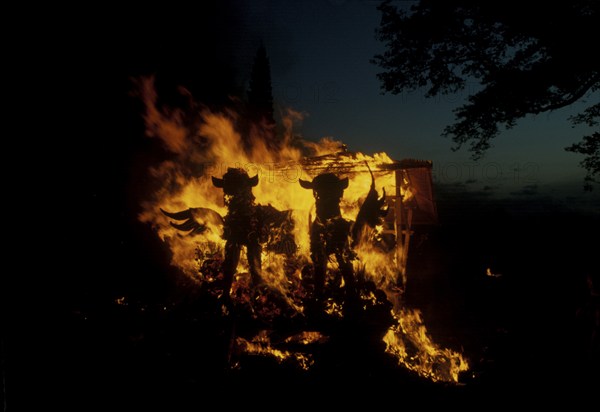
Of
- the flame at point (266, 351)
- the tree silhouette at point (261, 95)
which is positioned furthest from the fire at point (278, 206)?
the tree silhouette at point (261, 95)

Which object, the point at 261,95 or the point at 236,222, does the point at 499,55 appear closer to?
the point at 236,222

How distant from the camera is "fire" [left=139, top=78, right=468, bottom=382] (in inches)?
250

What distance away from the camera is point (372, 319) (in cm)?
593

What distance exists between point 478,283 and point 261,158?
27.5 feet

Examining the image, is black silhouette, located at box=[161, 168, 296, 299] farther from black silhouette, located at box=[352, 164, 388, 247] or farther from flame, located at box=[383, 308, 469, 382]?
flame, located at box=[383, 308, 469, 382]

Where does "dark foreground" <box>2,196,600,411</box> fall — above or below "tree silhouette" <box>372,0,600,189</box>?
below

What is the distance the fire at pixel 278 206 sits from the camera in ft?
20.9

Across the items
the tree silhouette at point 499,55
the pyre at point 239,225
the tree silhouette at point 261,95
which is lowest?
the pyre at point 239,225

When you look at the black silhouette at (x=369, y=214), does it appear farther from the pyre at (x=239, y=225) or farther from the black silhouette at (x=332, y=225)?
the pyre at (x=239, y=225)

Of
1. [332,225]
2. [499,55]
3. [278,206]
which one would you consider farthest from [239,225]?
[499,55]

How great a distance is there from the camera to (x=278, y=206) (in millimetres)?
10320

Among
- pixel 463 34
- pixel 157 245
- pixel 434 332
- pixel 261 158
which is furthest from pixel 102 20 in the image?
pixel 434 332

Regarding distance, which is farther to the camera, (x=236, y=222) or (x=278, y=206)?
(x=278, y=206)

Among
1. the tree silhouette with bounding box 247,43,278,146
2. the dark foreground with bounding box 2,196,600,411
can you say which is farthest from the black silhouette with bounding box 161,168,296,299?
the tree silhouette with bounding box 247,43,278,146
